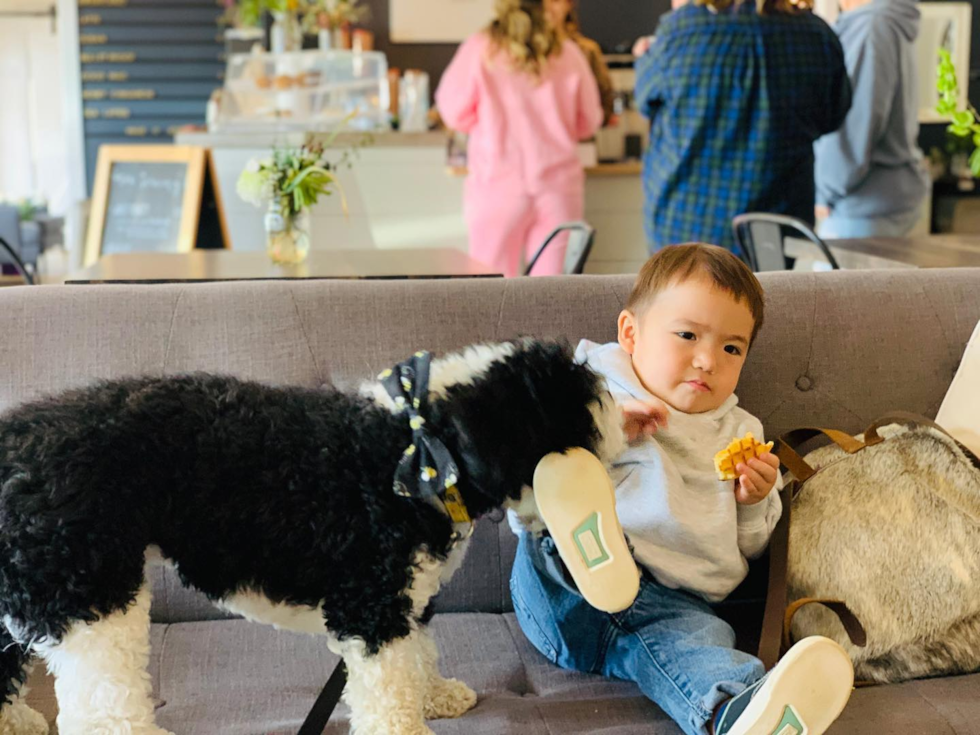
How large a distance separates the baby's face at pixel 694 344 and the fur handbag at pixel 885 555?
0.55ft

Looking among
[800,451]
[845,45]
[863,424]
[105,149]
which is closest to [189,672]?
[800,451]

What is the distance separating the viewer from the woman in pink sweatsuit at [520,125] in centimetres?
412

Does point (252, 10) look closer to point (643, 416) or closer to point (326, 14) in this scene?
point (326, 14)

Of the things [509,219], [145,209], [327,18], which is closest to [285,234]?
[509,219]

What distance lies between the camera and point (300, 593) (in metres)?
1.16

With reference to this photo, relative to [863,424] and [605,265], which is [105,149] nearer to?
[605,265]

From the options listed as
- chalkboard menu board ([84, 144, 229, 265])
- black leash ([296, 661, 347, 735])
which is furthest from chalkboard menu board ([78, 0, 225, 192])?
black leash ([296, 661, 347, 735])

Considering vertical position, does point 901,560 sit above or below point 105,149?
below

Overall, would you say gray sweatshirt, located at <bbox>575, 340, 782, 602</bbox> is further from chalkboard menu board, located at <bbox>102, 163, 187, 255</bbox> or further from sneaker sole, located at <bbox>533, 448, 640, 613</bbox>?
chalkboard menu board, located at <bbox>102, 163, 187, 255</bbox>

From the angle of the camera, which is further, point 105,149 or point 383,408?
point 105,149

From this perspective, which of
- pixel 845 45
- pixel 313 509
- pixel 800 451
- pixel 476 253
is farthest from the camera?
pixel 476 253

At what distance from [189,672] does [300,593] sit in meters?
0.40

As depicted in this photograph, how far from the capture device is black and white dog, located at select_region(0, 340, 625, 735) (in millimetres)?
1089

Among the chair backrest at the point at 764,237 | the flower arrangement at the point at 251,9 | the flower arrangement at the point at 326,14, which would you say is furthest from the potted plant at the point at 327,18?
the chair backrest at the point at 764,237
